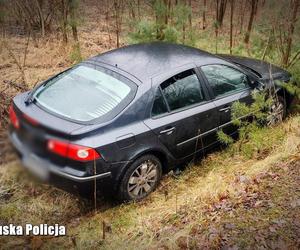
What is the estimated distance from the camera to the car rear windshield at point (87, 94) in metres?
4.30

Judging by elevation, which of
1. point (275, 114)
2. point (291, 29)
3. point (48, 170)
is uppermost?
point (291, 29)

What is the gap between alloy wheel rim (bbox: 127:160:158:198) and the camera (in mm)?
4531

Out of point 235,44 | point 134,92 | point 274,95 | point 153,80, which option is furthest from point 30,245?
point 235,44

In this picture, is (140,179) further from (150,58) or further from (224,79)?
(224,79)

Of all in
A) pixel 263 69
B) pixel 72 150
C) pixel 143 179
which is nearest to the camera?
pixel 72 150

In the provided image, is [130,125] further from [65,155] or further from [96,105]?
[65,155]

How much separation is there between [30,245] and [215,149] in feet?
10.3

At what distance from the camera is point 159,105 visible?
4.68m

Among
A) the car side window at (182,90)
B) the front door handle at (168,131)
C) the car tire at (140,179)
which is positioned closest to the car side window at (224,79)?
the car side window at (182,90)

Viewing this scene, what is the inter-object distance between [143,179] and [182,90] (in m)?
1.24

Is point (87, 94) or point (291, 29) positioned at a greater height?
point (291, 29)

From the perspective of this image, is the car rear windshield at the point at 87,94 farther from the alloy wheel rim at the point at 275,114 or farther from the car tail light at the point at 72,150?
the alloy wheel rim at the point at 275,114

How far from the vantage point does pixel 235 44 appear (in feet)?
38.1

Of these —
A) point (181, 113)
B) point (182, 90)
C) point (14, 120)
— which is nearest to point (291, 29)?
point (182, 90)
